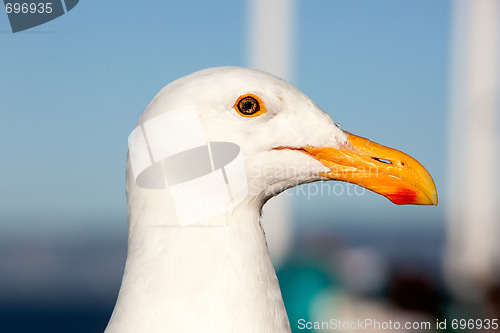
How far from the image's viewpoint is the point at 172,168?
4.78ft

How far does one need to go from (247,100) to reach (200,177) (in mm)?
263

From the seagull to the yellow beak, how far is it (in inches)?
3.3

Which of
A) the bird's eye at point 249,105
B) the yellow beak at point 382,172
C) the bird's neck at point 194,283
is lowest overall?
the bird's neck at point 194,283

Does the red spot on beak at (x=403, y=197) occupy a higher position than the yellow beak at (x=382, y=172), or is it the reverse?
the yellow beak at (x=382, y=172)

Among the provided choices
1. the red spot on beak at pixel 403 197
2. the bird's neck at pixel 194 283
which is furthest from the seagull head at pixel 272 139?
the bird's neck at pixel 194 283

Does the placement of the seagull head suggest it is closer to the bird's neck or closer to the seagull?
the seagull

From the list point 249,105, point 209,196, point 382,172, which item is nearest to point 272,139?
point 249,105

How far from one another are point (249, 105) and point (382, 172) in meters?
0.48

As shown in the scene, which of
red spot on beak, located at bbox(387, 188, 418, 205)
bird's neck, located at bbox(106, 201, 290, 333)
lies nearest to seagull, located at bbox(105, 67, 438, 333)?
bird's neck, located at bbox(106, 201, 290, 333)

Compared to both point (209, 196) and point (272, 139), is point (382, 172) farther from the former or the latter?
point (209, 196)

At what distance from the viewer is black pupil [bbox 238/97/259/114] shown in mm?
1519

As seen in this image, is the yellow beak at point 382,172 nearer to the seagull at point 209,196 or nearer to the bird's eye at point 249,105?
the seagull at point 209,196

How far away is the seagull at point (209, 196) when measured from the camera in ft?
4.73

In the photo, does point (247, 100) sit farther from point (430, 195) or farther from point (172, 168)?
point (430, 195)
